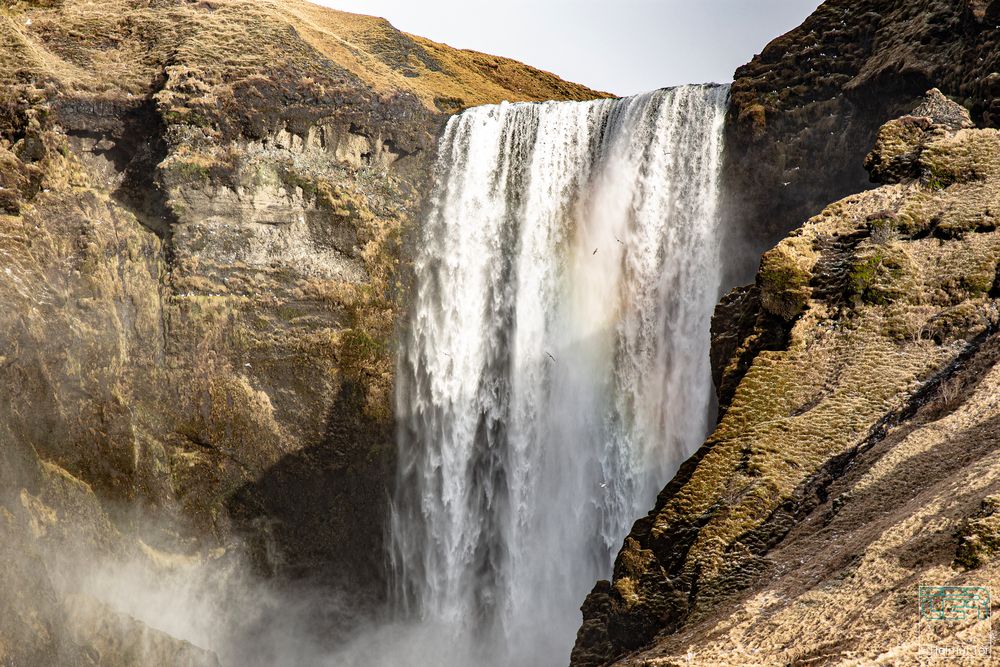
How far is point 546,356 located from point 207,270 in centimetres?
790

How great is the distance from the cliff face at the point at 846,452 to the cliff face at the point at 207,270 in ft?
42.6

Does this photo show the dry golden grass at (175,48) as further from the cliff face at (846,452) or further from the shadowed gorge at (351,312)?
the cliff face at (846,452)

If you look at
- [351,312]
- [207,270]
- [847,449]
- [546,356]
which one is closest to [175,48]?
[207,270]

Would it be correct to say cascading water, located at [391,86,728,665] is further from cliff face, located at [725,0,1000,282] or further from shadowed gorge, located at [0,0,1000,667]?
cliff face, located at [725,0,1000,282]

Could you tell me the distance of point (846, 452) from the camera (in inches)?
297

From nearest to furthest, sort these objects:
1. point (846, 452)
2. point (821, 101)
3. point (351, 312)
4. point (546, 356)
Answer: point (846, 452) < point (821, 101) < point (546, 356) < point (351, 312)

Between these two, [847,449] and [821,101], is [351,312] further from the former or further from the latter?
[847,449]

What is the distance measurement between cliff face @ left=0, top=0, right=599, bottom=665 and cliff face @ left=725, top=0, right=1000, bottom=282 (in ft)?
26.6

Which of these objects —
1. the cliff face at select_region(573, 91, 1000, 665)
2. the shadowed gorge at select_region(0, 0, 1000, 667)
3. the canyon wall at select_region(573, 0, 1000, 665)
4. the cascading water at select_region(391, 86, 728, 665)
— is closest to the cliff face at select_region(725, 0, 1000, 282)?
the shadowed gorge at select_region(0, 0, 1000, 667)

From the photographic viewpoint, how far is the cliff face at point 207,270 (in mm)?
19219

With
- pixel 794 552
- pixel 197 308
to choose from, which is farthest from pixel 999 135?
→ pixel 197 308

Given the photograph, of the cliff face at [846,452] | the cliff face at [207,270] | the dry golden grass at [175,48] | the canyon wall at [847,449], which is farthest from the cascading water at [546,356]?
the cliff face at [846,452]

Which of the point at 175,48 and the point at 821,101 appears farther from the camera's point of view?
the point at 175,48

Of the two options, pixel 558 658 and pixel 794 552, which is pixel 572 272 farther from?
pixel 794 552
